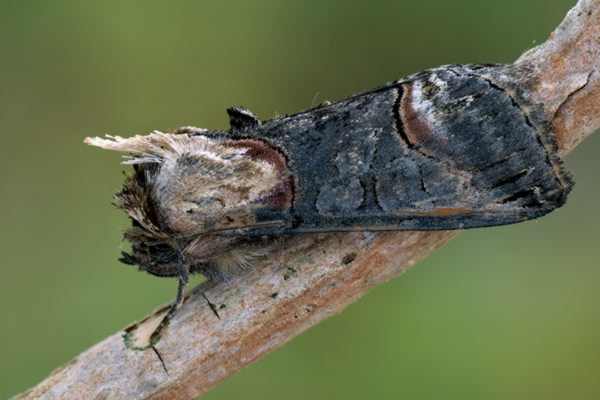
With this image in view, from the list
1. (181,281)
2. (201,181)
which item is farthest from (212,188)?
(181,281)

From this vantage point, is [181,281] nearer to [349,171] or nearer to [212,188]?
[212,188]

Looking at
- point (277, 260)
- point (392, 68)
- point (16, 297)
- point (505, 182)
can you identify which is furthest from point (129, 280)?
point (505, 182)

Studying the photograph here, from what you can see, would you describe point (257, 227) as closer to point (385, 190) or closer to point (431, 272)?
point (385, 190)

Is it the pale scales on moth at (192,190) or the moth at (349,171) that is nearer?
the moth at (349,171)

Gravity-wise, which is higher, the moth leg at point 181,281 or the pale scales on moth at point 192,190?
the pale scales on moth at point 192,190

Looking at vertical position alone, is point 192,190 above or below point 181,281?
above


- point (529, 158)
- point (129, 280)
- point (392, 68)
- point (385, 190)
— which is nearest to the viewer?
point (529, 158)
